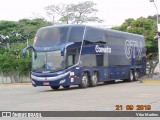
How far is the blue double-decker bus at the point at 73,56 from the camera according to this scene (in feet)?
80.6

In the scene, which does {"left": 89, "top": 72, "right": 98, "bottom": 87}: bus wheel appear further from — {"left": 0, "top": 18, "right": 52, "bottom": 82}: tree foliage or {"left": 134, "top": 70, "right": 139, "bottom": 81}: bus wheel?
{"left": 0, "top": 18, "right": 52, "bottom": 82}: tree foliage

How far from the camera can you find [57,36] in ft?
82.4

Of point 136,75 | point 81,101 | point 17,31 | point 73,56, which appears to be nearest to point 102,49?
point 73,56

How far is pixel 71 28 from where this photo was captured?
25.2 m

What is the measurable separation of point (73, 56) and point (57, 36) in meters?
1.56

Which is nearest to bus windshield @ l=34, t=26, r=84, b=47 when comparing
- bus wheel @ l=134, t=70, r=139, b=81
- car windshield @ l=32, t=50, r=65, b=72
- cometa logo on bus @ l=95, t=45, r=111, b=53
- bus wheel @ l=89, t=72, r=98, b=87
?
car windshield @ l=32, t=50, r=65, b=72

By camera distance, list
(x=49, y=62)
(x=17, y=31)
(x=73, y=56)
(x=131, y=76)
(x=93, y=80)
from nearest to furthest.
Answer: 1. (x=49, y=62)
2. (x=73, y=56)
3. (x=93, y=80)
4. (x=131, y=76)
5. (x=17, y=31)

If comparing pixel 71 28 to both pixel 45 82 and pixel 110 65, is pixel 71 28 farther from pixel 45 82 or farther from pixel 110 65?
pixel 110 65

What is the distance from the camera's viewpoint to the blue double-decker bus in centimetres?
2456

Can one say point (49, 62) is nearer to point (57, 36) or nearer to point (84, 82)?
point (57, 36)

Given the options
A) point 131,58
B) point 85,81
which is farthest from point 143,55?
point 85,81

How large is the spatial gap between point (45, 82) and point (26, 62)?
21.3m

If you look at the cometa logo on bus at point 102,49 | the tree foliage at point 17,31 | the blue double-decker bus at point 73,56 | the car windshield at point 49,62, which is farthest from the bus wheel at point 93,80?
the tree foliage at point 17,31

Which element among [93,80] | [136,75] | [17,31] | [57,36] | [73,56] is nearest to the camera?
[57,36]
